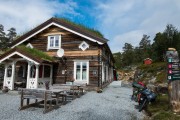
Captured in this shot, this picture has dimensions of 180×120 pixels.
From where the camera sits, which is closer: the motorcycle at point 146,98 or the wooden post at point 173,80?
the wooden post at point 173,80

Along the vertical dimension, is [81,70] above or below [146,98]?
above

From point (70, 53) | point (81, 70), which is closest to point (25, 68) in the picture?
point (70, 53)

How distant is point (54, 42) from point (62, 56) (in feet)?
6.68

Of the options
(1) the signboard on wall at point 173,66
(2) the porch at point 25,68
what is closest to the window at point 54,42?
(2) the porch at point 25,68

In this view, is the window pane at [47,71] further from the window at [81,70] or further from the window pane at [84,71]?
the window pane at [84,71]

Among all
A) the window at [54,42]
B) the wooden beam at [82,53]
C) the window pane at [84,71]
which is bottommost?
the window pane at [84,71]

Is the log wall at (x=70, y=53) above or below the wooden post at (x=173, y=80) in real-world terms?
above

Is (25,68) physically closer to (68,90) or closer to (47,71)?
(47,71)

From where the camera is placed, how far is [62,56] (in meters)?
18.2

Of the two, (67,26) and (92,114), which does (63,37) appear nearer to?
(67,26)

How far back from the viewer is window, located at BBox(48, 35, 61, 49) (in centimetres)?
1889

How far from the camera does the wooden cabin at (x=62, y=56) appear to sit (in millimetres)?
16922

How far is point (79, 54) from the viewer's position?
17922 mm

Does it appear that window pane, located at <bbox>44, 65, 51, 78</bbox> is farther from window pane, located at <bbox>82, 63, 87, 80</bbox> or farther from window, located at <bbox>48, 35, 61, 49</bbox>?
window pane, located at <bbox>82, 63, 87, 80</bbox>
